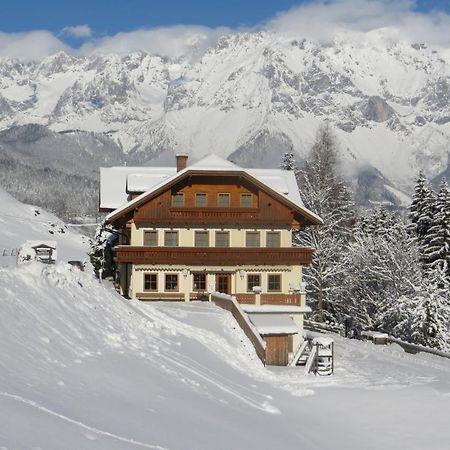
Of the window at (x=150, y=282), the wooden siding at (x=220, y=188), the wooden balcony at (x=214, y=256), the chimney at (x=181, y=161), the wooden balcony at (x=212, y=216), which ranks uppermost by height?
the chimney at (x=181, y=161)

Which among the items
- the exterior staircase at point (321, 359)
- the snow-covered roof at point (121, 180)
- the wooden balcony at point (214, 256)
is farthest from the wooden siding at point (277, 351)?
the snow-covered roof at point (121, 180)

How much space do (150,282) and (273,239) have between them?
743 centimetres

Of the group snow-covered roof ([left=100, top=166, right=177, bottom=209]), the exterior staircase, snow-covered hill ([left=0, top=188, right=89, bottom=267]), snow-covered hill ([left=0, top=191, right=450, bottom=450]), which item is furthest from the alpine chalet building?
snow-covered hill ([left=0, top=188, right=89, bottom=267])

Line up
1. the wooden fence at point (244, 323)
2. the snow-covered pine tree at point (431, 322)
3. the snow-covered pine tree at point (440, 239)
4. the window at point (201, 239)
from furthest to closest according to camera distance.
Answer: the snow-covered pine tree at point (440, 239), the window at point (201, 239), the snow-covered pine tree at point (431, 322), the wooden fence at point (244, 323)

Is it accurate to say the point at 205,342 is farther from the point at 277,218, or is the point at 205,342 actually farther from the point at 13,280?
the point at 277,218

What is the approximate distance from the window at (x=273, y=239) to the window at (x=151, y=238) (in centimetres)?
639

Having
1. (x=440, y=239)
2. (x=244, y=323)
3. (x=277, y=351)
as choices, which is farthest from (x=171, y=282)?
(x=440, y=239)

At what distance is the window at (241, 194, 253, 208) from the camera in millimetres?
43562

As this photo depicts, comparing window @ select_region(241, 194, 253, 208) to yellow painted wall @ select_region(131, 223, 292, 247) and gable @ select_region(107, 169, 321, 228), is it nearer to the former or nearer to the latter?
gable @ select_region(107, 169, 321, 228)

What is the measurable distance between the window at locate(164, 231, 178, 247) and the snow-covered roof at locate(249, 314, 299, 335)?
693 centimetres

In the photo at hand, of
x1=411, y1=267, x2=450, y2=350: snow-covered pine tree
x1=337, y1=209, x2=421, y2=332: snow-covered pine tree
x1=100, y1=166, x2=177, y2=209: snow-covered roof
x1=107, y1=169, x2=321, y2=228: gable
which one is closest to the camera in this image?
x1=411, y1=267, x2=450, y2=350: snow-covered pine tree

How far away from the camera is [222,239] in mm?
43406

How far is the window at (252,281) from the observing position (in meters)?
43.0

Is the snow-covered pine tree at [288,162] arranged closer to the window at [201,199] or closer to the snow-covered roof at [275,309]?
the window at [201,199]
